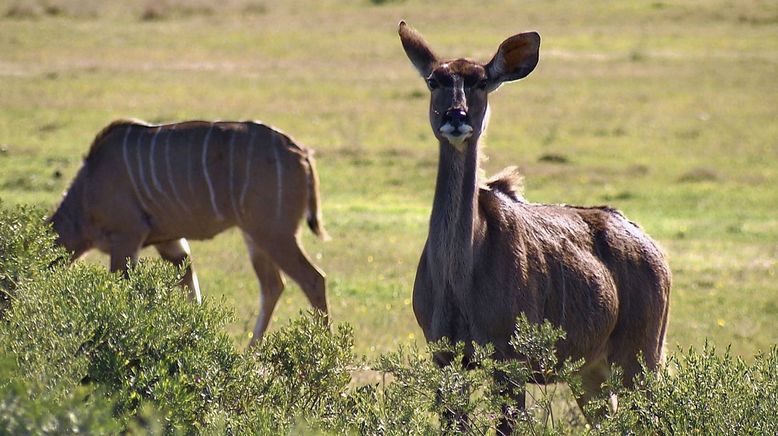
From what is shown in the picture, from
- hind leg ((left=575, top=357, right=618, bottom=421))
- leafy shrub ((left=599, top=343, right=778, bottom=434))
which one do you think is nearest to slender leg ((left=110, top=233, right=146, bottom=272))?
hind leg ((left=575, top=357, right=618, bottom=421))

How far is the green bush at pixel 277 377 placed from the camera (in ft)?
13.7

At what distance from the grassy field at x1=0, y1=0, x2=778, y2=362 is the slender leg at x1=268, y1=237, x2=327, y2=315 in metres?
0.40

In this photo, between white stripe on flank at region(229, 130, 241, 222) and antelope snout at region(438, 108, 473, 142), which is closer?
antelope snout at region(438, 108, 473, 142)

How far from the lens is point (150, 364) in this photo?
455cm

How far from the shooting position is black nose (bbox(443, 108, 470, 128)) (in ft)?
17.0

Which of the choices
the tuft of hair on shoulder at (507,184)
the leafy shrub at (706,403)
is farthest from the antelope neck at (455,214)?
the leafy shrub at (706,403)

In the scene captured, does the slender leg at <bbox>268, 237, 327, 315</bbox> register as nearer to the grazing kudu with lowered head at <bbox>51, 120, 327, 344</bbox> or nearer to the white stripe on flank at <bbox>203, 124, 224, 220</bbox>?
the grazing kudu with lowered head at <bbox>51, 120, 327, 344</bbox>

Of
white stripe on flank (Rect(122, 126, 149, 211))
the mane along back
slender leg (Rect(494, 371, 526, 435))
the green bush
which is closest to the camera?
the green bush

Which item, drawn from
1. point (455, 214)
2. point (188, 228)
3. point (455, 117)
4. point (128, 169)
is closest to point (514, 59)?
point (455, 117)

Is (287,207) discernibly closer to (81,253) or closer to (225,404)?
(81,253)

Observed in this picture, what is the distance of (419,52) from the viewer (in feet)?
18.9

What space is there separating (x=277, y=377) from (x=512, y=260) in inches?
45.3

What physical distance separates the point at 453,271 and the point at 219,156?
4.59m

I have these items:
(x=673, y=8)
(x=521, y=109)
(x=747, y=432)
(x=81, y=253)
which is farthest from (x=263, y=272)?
(x=673, y=8)
